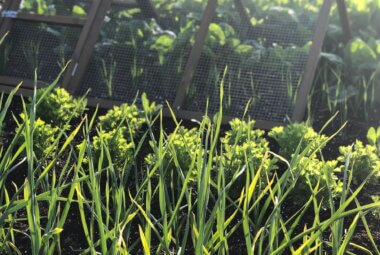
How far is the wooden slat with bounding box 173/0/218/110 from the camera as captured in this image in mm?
3625

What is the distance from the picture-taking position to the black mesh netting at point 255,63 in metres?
3.59

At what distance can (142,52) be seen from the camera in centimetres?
399

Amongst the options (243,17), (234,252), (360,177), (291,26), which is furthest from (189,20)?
(234,252)

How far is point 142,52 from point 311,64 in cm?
107

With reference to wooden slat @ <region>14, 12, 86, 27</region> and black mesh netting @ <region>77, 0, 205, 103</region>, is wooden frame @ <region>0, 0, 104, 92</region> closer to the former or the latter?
wooden slat @ <region>14, 12, 86, 27</region>

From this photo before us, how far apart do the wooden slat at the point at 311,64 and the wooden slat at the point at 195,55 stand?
24.9 inches

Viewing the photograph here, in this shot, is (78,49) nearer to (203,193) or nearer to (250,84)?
(250,84)

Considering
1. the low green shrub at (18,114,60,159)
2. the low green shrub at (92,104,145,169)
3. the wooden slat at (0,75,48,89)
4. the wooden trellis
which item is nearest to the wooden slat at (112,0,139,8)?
the wooden trellis

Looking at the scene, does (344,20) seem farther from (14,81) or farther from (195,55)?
(14,81)

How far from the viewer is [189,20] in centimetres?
412

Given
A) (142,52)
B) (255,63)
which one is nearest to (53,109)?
(142,52)

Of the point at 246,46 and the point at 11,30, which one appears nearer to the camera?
the point at 246,46

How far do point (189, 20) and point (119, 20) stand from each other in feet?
1.55

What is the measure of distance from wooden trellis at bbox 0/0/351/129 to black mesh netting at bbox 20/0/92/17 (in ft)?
0.27
